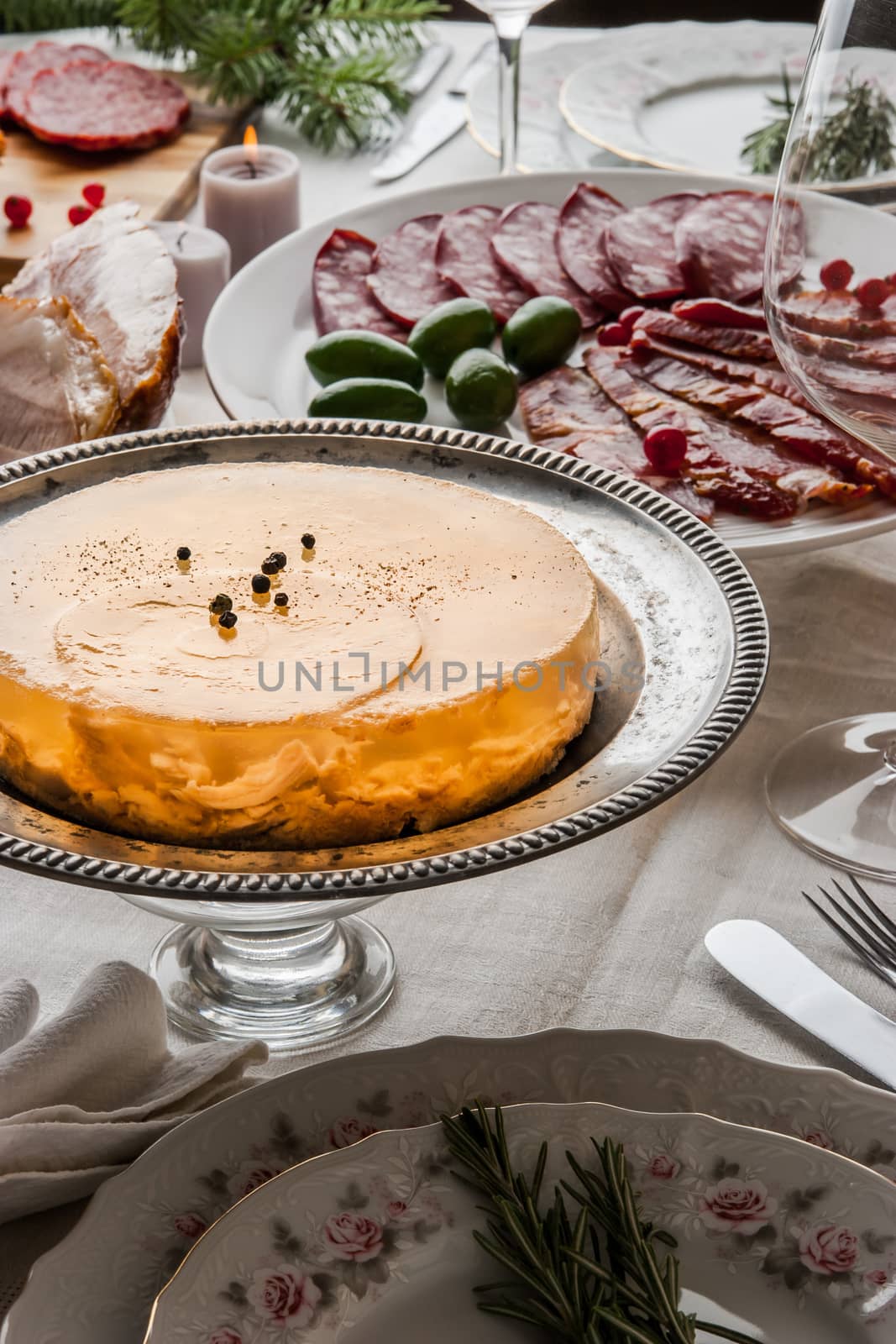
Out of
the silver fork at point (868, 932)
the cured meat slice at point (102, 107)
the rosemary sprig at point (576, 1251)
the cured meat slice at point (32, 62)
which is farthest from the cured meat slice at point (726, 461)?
the cured meat slice at point (32, 62)

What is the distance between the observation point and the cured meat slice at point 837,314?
1.16 m

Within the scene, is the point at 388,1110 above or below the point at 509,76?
below

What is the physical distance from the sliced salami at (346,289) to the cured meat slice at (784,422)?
0.35 m

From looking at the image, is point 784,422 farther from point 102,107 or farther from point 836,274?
point 102,107

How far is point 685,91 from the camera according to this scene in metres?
2.44

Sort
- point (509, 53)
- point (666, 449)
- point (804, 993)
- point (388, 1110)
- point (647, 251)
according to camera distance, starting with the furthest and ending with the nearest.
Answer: point (509, 53) < point (647, 251) < point (666, 449) < point (804, 993) < point (388, 1110)

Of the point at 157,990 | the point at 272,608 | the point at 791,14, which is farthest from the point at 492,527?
the point at 791,14

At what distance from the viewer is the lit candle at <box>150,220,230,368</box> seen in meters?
1.80

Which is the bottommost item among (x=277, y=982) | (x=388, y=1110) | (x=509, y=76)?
Result: (x=277, y=982)

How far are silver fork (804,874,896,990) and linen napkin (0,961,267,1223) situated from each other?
0.44 m

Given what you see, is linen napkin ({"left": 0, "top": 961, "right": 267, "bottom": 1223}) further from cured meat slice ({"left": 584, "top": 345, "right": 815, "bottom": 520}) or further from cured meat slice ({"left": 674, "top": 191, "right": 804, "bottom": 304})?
cured meat slice ({"left": 674, "top": 191, "right": 804, "bottom": 304})

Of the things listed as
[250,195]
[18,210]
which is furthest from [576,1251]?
[18,210]

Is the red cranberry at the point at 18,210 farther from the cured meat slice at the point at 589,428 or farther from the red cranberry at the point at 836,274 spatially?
the red cranberry at the point at 836,274

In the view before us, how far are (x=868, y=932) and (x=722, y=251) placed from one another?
1039 millimetres
